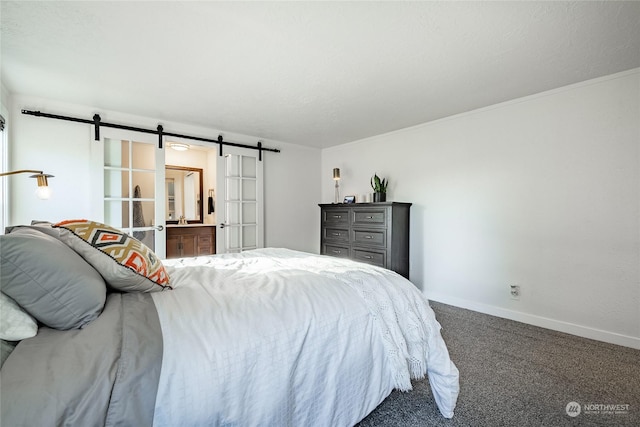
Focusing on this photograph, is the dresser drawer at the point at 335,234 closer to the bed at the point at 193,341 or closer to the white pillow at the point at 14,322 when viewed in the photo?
the bed at the point at 193,341

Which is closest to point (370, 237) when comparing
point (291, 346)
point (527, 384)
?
point (527, 384)

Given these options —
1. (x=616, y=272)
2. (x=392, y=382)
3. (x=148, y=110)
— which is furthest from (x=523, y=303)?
(x=148, y=110)

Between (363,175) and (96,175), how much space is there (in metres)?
3.44

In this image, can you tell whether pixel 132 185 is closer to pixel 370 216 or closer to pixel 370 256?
pixel 370 216

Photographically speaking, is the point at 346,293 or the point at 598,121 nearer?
the point at 346,293

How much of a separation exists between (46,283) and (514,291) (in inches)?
143

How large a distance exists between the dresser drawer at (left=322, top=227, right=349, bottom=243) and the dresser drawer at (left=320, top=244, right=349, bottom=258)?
102mm

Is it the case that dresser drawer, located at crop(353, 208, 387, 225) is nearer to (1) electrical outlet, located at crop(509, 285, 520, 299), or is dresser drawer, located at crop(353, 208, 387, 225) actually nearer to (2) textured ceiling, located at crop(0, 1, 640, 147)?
(2) textured ceiling, located at crop(0, 1, 640, 147)

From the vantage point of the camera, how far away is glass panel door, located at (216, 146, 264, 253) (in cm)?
414

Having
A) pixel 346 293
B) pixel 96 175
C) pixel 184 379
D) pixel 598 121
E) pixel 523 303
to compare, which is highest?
pixel 598 121

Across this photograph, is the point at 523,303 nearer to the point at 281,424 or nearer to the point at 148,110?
the point at 281,424

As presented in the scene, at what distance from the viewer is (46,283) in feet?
3.13

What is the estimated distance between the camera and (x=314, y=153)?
5.21 metres

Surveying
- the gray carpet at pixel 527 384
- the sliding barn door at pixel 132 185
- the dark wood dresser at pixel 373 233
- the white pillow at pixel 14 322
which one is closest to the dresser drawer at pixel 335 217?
the dark wood dresser at pixel 373 233
